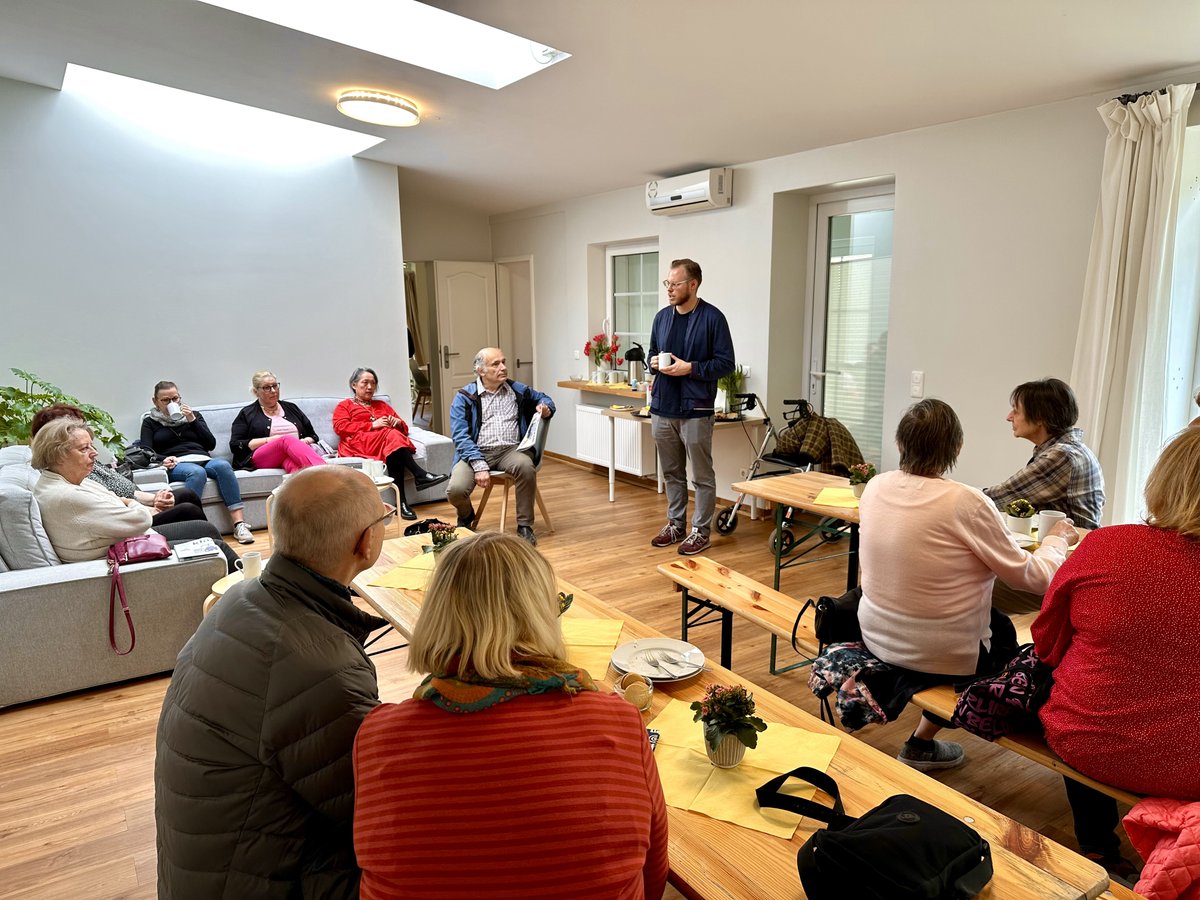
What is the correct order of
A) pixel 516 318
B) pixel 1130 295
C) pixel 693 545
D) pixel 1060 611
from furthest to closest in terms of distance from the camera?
pixel 516 318 < pixel 693 545 < pixel 1130 295 < pixel 1060 611

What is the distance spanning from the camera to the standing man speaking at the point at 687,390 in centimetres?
455

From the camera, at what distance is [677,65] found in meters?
3.46

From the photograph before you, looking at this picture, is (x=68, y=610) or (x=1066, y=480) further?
A: (x=68, y=610)

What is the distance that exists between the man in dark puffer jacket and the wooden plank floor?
1076mm

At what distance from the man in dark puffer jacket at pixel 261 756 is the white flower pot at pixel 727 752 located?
1.98ft

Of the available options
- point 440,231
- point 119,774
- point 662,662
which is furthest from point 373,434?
point 662,662

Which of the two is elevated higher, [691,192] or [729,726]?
[691,192]

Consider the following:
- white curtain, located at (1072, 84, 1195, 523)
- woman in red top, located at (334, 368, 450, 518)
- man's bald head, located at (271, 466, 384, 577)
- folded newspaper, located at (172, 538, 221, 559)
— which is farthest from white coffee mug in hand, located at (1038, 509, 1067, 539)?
woman in red top, located at (334, 368, 450, 518)

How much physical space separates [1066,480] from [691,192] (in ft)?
11.5

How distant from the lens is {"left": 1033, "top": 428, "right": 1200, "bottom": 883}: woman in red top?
140 cm

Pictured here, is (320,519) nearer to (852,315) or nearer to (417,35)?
(417,35)

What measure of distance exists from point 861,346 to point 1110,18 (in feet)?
8.04

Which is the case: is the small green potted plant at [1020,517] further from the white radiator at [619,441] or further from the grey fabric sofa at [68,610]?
the white radiator at [619,441]

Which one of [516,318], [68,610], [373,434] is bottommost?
[68,610]
